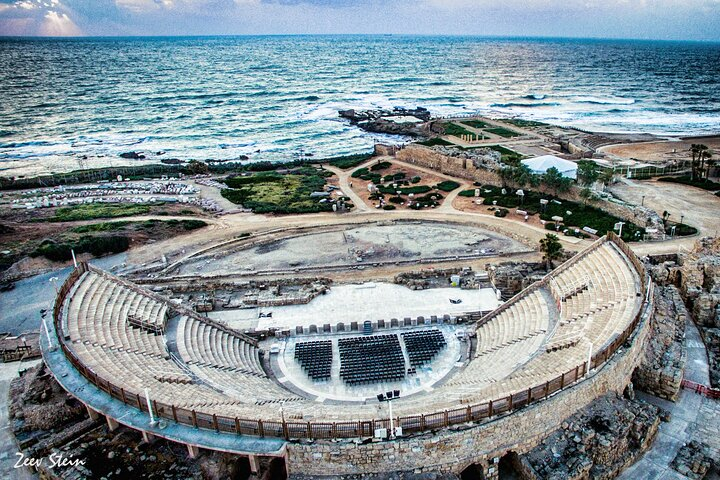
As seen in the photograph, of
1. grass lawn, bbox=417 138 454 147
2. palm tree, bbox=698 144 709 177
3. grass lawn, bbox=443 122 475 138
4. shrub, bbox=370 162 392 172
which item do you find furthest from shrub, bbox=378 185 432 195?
grass lawn, bbox=443 122 475 138

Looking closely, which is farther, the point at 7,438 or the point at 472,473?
the point at 7,438

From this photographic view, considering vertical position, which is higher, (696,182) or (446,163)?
(696,182)

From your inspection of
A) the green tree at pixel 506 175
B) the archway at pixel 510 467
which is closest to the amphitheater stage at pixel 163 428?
the archway at pixel 510 467

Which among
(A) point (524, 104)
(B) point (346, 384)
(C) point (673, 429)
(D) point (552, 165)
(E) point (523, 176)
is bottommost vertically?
(B) point (346, 384)

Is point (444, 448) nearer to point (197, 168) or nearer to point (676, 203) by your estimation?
point (676, 203)

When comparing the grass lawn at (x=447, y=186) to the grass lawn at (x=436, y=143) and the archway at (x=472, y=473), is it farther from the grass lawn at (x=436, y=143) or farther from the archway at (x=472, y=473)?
the archway at (x=472, y=473)

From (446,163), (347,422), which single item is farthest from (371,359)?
(446,163)
